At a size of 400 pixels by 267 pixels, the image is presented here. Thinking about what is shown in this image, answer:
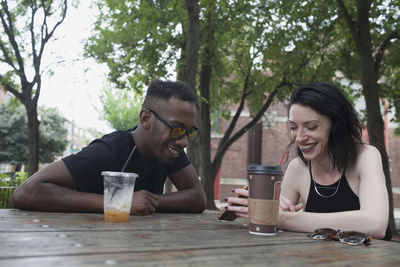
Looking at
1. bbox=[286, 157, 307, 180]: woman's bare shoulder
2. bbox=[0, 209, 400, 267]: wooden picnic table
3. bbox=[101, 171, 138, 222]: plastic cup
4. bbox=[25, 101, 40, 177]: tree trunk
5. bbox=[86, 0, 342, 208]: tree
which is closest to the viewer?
bbox=[0, 209, 400, 267]: wooden picnic table

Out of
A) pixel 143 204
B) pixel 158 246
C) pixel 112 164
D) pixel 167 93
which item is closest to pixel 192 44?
pixel 167 93

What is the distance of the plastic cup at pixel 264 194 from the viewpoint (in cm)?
163

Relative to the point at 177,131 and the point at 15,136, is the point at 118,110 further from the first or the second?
the point at 177,131

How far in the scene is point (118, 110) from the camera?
25969 mm

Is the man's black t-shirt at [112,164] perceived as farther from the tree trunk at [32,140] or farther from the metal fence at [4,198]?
the tree trunk at [32,140]

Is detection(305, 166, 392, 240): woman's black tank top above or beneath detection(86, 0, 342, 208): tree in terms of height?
beneath

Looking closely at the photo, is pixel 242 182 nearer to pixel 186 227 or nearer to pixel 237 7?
pixel 237 7

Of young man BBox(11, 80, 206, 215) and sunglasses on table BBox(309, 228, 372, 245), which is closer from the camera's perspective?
sunglasses on table BBox(309, 228, 372, 245)

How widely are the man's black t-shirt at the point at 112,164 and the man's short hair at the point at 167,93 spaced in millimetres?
305

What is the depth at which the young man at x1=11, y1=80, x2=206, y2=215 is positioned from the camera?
221cm

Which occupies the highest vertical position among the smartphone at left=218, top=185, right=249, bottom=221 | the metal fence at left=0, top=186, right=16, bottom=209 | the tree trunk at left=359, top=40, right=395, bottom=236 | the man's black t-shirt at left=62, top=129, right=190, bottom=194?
the tree trunk at left=359, top=40, right=395, bottom=236

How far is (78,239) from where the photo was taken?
1.35m

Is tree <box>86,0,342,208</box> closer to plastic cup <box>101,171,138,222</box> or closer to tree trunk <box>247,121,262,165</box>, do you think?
plastic cup <box>101,171,138,222</box>

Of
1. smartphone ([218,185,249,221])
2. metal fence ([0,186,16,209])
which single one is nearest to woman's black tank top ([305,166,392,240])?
smartphone ([218,185,249,221])
